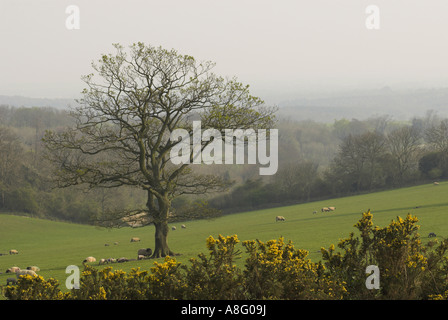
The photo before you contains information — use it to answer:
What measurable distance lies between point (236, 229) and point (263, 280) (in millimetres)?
37113

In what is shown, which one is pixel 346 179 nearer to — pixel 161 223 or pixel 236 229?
pixel 236 229

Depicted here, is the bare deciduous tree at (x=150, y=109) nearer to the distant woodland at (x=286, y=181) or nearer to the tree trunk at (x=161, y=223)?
the tree trunk at (x=161, y=223)

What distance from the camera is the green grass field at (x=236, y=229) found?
33.8 metres

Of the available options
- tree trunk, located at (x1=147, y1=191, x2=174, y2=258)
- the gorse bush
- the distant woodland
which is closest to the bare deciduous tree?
tree trunk, located at (x1=147, y1=191, x2=174, y2=258)

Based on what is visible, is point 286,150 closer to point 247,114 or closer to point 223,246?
point 247,114

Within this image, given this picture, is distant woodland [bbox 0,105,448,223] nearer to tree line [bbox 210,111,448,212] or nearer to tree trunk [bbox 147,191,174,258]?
tree line [bbox 210,111,448,212]

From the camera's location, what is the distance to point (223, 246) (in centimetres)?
973

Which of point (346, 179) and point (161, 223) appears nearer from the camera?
point (161, 223)

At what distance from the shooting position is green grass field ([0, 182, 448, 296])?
111 feet

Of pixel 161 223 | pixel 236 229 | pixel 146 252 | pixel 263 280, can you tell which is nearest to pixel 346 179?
pixel 236 229

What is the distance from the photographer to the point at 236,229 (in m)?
46.3

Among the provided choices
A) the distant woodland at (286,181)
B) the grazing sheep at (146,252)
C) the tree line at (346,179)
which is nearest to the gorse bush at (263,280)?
the grazing sheep at (146,252)

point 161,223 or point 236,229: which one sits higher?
point 161,223
